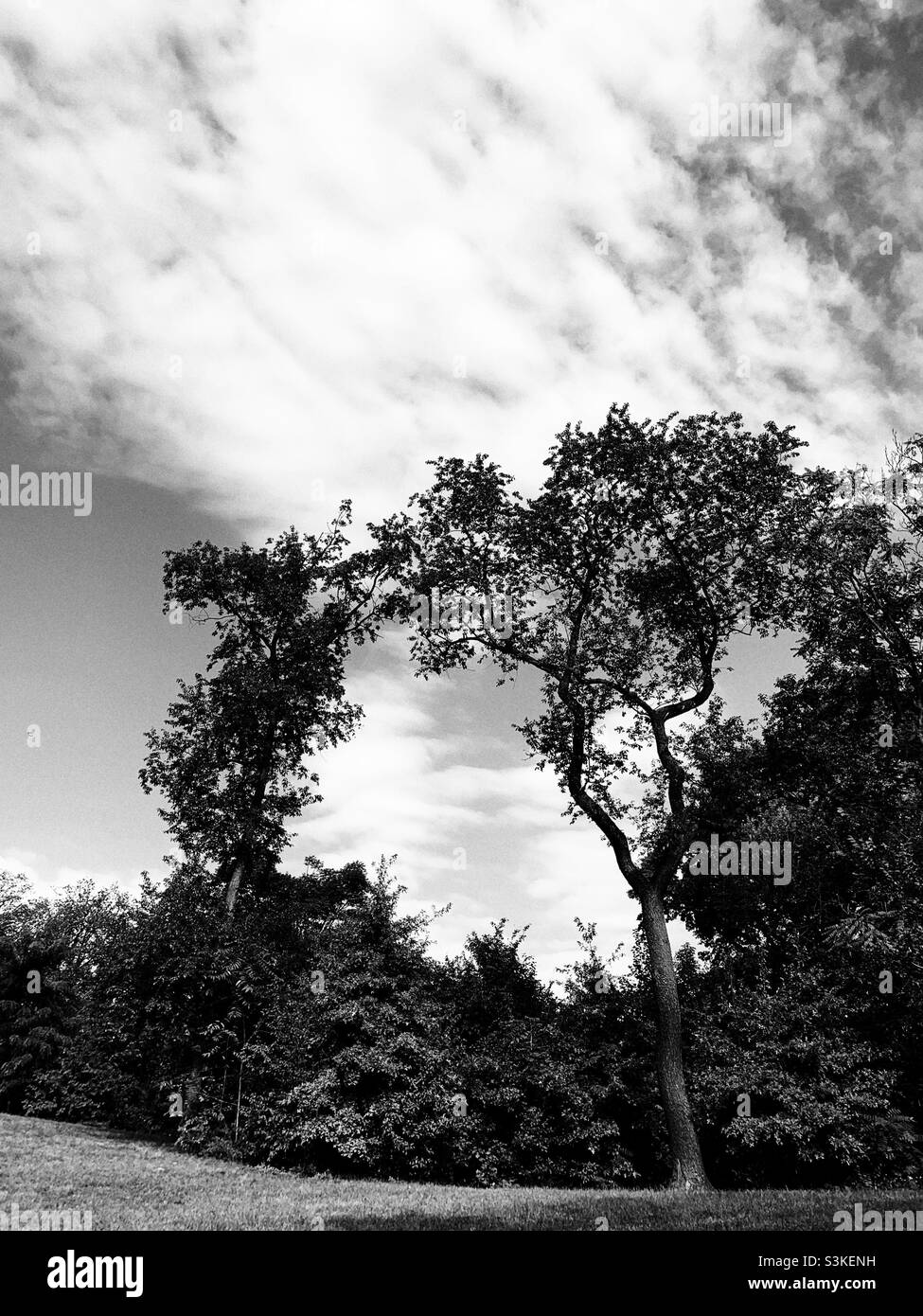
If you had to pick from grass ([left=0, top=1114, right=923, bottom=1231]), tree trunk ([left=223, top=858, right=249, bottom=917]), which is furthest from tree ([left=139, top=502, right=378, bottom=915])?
grass ([left=0, top=1114, right=923, bottom=1231])

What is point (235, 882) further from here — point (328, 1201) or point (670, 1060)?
point (328, 1201)

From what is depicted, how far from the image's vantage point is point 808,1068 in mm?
19594

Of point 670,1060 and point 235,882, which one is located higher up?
point 235,882

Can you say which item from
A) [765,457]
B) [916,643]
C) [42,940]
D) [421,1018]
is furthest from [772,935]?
[42,940]

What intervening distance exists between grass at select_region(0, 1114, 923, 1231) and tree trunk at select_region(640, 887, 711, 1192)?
1979mm

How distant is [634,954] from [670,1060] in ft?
19.1

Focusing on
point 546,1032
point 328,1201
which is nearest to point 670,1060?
point 546,1032

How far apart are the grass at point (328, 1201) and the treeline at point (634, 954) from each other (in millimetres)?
2514

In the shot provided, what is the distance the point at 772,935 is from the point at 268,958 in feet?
55.9

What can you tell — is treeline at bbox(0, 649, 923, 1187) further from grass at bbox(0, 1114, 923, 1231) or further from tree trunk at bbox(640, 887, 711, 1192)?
grass at bbox(0, 1114, 923, 1231)

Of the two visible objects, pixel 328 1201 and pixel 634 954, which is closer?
pixel 328 1201

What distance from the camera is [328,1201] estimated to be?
44.4ft

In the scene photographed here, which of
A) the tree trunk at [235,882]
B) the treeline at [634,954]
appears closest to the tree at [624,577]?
the treeline at [634,954]

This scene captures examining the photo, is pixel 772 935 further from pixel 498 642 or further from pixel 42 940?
pixel 42 940
